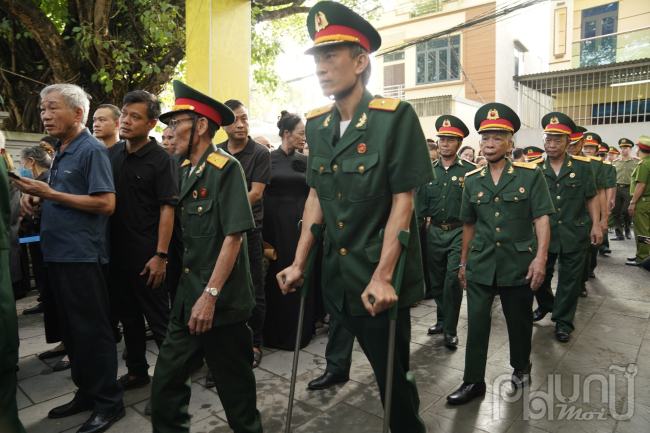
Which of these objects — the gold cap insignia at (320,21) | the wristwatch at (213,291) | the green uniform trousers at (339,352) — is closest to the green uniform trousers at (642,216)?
the green uniform trousers at (339,352)

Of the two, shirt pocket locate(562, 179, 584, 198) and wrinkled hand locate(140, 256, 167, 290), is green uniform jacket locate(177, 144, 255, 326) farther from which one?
shirt pocket locate(562, 179, 584, 198)

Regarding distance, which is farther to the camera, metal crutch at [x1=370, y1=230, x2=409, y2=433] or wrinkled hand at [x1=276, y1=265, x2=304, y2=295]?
wrinkled hand at [x1=276, y1=265, x2=304, y2=295]

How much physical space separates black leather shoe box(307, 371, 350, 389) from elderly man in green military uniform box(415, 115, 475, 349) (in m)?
1.33

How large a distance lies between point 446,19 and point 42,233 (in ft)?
68.6

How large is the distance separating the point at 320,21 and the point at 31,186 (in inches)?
76.4

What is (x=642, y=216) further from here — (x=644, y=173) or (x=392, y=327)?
(x=392, y=327)

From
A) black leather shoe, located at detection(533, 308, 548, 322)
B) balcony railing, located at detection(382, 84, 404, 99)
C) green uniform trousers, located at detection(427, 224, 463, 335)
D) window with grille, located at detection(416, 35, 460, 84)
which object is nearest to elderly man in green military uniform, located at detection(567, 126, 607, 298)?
black leather shoe, located at detection(533, 308, 548, 322)

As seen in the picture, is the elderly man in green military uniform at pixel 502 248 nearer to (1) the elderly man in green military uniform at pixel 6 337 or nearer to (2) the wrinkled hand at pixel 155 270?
(2) the wrinkled hand at pixel 155 270

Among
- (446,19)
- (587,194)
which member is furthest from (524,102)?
(587,194)

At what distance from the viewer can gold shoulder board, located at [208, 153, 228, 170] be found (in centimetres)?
251

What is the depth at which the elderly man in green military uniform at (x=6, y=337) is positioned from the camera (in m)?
2.19

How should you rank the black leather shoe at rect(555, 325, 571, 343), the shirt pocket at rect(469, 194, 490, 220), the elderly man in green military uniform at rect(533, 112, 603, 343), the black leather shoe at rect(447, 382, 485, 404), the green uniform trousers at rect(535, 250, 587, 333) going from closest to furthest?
the black leather shoe at rect(447, 382, 485, 404), the shirt pocket at rect(469, 194, 490, 220), the black leather shoe at rect(555, 325, 571, 343), the green uniform trousers at rect(535, 250, 587, 333), the elderly man in green military uniform at rect(533, 112, 603, 343)

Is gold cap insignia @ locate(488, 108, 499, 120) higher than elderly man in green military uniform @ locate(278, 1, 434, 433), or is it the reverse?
gold cap insignia @ locate(488, 108, 499, 120)

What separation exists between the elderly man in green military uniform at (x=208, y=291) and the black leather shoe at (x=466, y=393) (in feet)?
4.86
